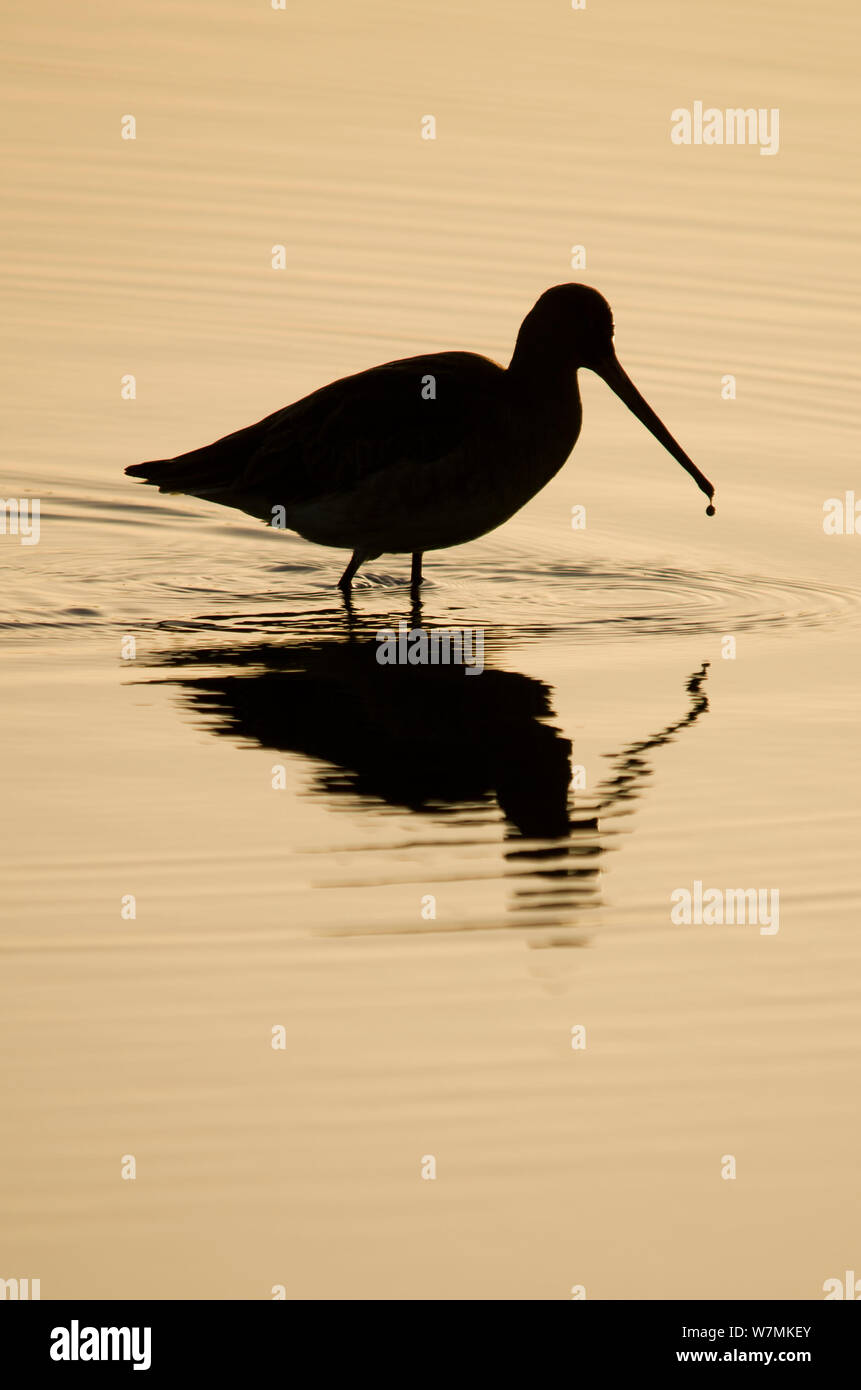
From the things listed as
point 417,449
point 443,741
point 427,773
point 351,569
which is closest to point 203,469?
point 351,569

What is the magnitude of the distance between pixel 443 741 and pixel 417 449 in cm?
208

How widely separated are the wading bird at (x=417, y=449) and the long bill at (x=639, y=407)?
0.09m

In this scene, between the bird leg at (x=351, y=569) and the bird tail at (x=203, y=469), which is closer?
the bird leg at (x=351, y=569)

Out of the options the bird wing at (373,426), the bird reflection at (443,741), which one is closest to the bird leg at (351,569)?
the bird wing at (373,426)

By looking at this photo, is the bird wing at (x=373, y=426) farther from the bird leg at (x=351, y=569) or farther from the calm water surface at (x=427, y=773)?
the calm water surface at (x=427, y=773)

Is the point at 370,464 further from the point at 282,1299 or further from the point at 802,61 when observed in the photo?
the point at 802,61

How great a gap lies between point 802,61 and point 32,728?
13.8 m

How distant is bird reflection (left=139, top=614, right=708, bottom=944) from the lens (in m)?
7.21

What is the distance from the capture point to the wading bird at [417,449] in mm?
9938

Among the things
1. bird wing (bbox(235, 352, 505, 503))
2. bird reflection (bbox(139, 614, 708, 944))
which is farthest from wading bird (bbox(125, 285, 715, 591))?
bird reflection (bbox(139, 614, 708, 944))

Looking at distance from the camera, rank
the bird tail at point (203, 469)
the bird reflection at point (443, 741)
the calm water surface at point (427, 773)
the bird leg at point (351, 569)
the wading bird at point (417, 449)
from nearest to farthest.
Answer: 1. the calm water surface at point (427, 773)
2. the bird reflection at point (443, 741)
3. the wading bird at point (417, 449)
4. the bird leg at point (351, 569)
5. the bird tail at point (203, 469)

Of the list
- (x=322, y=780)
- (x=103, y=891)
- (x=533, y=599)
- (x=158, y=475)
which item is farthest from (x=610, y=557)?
(x=103, y=891)

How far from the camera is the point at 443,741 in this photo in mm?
8234

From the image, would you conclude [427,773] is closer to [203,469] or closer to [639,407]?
[203,469]
